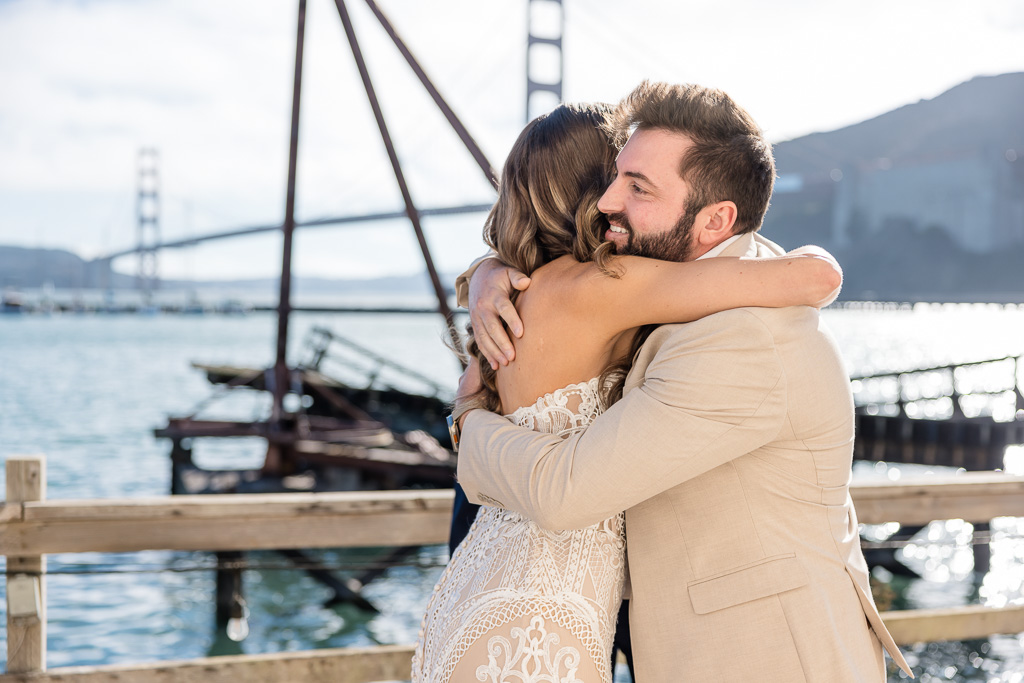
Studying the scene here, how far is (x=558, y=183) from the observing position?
158 cm

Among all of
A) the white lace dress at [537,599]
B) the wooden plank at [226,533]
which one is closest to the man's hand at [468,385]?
the white lace dress at [537,599]

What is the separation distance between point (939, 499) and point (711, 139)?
201 centimetres

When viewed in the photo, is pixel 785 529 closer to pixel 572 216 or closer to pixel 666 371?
pixel 666 371

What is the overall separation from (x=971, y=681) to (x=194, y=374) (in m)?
41.9

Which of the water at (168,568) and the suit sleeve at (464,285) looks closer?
the suit sleeve at (464,285)

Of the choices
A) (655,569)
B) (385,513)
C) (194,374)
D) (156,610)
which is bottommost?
(194,374)

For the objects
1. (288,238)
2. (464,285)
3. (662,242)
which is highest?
(662,242)

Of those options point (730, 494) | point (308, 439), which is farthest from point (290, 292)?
point (730, 494)

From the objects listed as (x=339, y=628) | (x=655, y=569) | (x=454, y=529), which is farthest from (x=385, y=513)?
(x=339, y=628)

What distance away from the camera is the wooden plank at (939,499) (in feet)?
9.30

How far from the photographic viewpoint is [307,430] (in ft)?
32.2

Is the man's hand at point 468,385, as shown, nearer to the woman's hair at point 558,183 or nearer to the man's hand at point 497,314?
the man's hand at point 497,314

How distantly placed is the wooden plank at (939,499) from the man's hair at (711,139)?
1.66 m

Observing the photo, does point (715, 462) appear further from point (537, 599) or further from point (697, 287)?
point (537, 599)
